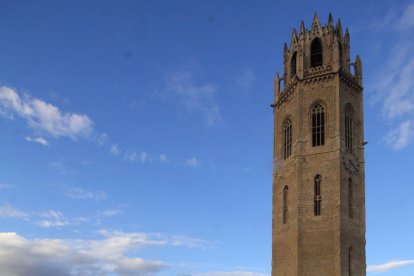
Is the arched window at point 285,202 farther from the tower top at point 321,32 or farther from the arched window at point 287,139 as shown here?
the tower top at point 321,32

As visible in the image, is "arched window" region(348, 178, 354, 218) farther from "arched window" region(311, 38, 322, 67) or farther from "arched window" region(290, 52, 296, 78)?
"arched window" region(290, 52, 296, 78)

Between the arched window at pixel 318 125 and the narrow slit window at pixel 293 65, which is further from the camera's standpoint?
the narrow slit window at pixel 293 65

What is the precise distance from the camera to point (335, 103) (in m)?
50.8

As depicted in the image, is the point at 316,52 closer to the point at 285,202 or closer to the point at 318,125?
the point at 318,125

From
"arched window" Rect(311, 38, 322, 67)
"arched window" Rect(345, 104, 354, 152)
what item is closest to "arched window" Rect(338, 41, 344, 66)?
"arched window" Rect(311, 38, 322, 67)

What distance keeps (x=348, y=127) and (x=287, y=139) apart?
5558 mm

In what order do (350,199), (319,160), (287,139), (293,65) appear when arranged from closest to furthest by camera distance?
(350,199), (319,160), (287,139), (293,65)

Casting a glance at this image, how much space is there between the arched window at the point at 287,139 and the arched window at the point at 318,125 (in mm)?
2566

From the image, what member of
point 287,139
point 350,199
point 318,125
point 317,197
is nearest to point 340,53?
point 318,125

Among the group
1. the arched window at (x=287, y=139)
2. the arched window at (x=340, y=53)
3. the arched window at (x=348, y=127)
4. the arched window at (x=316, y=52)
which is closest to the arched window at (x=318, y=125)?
the arched window at (x=348, y=127)

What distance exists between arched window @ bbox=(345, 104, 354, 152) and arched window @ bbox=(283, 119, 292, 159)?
5.02 metres

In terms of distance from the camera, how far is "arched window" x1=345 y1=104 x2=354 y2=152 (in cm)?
5072

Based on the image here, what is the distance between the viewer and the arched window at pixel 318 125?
50.3 meters

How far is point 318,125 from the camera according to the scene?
167 ft
